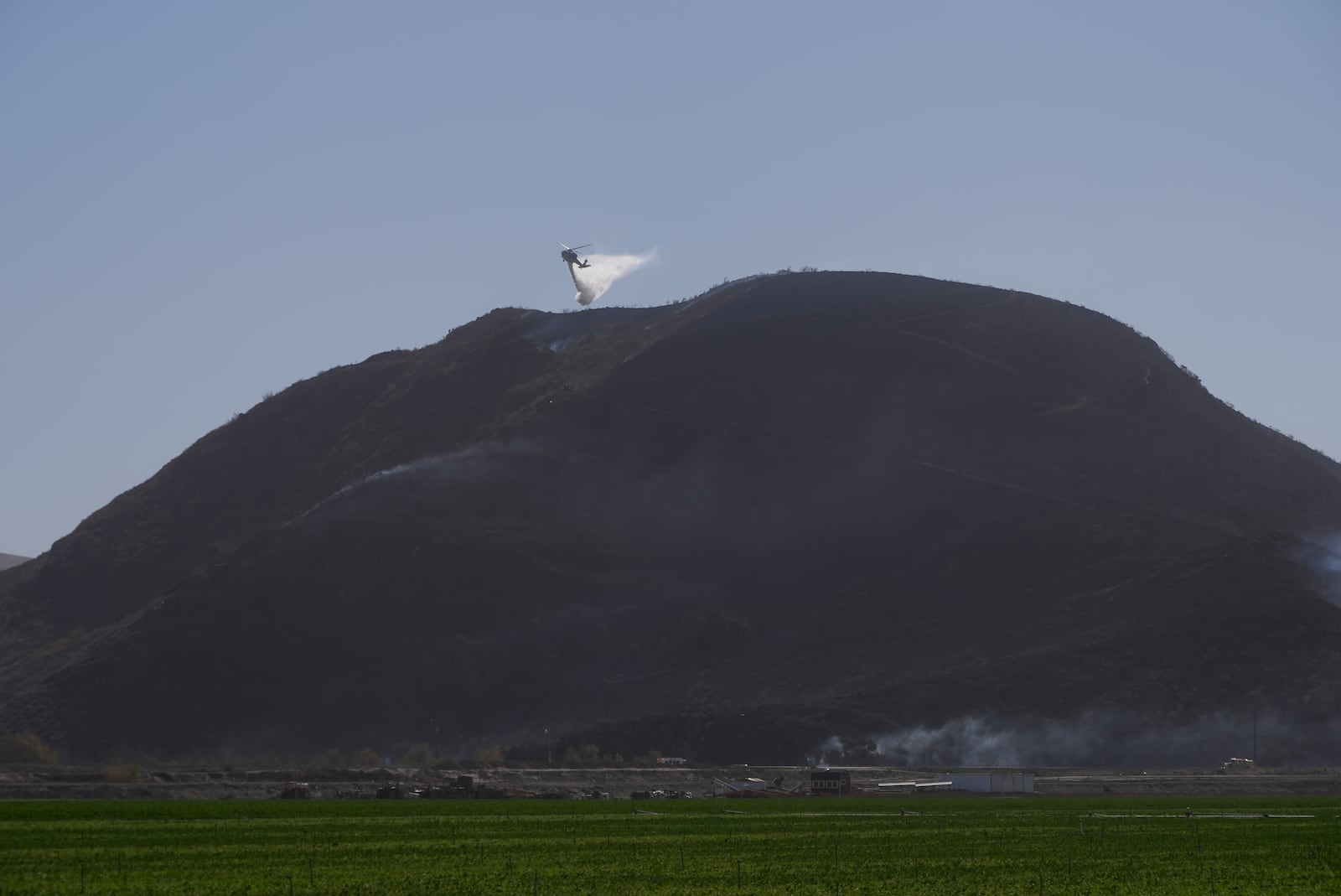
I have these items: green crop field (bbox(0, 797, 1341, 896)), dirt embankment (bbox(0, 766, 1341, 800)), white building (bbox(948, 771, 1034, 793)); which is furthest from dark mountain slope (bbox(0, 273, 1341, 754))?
green crop field (bbox(0, 797, 1341, 896))

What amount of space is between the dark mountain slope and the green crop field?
5235 centimetres

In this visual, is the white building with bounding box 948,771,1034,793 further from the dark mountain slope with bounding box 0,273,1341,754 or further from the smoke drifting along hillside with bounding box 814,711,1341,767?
the dark mountain slope with bounding box 0,273,1341,754

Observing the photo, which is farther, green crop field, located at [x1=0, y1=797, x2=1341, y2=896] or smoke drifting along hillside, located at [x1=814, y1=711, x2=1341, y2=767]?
smoke drifting along hillside, located at [x1=814, y1=711, x2=1341, y2=767]

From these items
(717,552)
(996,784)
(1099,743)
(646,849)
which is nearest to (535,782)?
(996,784)

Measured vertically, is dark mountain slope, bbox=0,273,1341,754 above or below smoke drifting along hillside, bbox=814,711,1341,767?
above

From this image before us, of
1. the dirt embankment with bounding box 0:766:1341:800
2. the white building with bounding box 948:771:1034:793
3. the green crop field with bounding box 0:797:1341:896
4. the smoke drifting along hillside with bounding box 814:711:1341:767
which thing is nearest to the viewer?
the green crop field with bounding box 0:797:1341:896

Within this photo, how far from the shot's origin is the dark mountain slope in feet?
412

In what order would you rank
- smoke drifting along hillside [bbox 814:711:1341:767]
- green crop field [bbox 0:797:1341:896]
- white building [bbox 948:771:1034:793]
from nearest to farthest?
green crop field [bbox 0:797:1341:896] < white building [bbox 948:771:1034:793] < smoke drifting along hillside [bbox 814:711:1341:767]

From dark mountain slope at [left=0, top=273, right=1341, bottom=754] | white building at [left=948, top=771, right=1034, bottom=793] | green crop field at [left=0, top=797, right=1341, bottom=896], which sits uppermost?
dark mountain slope at [left=0, top=273, right=1341, bottom=754]

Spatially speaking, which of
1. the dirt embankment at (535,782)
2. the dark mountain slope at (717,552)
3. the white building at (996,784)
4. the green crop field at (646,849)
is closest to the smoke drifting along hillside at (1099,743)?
the dark mountain slope at (717,552)

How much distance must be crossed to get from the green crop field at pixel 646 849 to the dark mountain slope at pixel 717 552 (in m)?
52.3

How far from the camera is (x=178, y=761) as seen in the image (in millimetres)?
117812

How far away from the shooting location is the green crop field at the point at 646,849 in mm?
35188

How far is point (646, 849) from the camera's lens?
44438 millimetres
